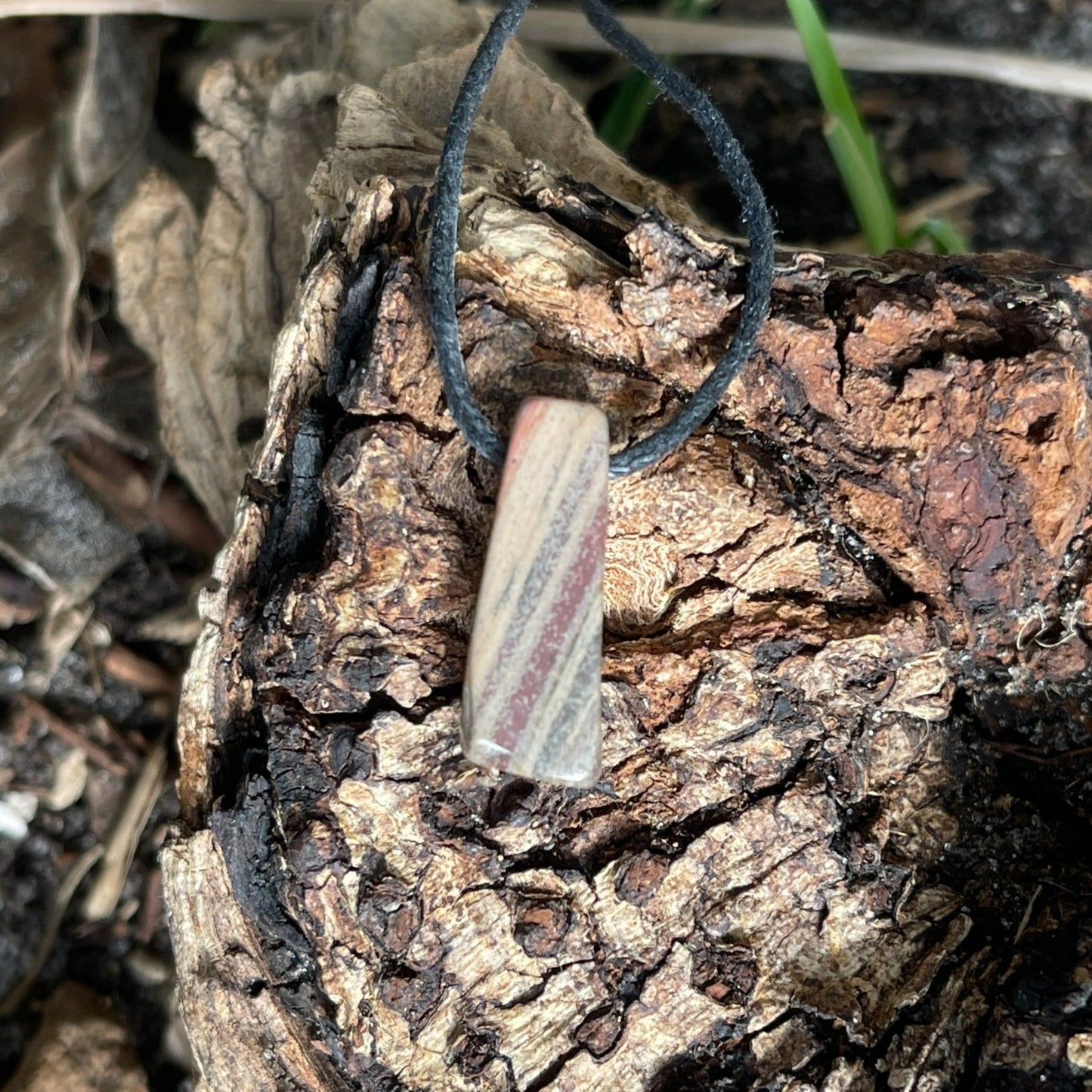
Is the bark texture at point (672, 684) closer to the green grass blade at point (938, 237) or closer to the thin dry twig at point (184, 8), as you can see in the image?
the green grass blade at point (938, 237)

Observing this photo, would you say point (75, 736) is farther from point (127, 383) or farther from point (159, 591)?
point (127, 383)

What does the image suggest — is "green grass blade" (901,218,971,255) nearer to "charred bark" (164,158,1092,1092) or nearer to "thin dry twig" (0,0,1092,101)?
"thin dry twig" (0,0,1092,101)

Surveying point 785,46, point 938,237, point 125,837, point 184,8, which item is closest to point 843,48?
point 785,46

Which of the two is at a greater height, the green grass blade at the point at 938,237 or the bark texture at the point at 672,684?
the green grass blade at the point at 938,237

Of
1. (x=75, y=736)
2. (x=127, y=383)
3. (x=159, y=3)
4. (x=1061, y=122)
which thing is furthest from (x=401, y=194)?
(x=1061, y=122)

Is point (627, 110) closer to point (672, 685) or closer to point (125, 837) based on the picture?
point (672, 685)

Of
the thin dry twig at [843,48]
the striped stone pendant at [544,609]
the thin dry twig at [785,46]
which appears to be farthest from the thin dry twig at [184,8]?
the striped stone pendant at [544,609]

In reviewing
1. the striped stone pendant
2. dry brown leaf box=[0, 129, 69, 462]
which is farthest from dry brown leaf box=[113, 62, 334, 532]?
the striped stone pendant
